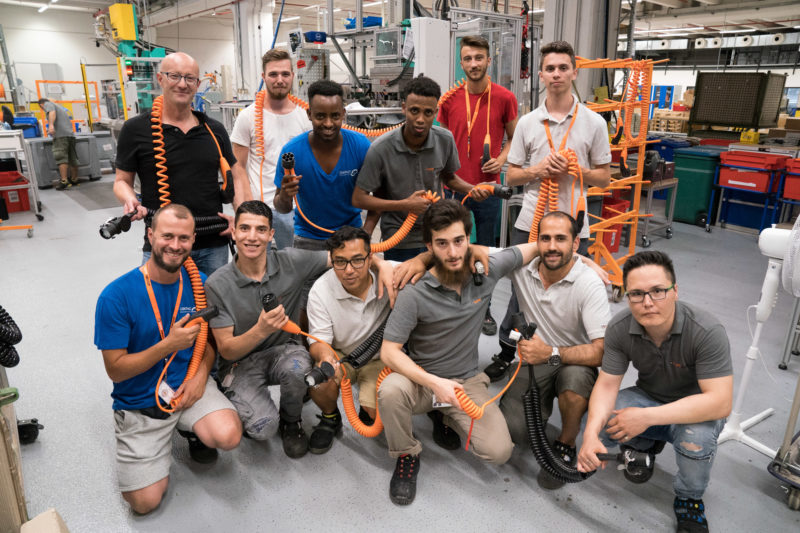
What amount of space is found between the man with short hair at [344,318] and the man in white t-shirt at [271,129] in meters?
0.87

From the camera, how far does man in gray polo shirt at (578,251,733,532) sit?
1762mm

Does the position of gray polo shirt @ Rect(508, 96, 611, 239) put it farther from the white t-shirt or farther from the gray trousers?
the gray trousers

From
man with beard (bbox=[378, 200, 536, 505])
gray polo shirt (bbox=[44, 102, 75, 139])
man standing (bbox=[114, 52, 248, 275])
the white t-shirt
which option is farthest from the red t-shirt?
gray polo shirt (bbox=[44, 102, 75, 139])

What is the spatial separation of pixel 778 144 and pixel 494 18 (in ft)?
11.4

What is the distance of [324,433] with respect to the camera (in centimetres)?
235

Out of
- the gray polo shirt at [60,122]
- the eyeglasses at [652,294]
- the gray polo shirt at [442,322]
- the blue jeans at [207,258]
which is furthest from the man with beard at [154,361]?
the gray polo shirt at [60,122]

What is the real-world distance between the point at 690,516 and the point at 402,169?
1818 millimetres

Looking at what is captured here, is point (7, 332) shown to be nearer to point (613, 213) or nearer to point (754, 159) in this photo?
point (613, 213)

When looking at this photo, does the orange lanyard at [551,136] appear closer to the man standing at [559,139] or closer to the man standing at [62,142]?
the man standing at [559,139]

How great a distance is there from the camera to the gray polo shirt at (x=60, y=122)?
307 inches

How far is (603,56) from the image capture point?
5.71m

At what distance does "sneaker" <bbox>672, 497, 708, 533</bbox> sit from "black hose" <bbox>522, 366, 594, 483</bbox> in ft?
1.06

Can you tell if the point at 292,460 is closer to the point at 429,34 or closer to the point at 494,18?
the point at 429,34

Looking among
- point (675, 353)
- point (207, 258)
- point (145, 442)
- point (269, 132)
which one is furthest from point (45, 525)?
point (269, 132)
